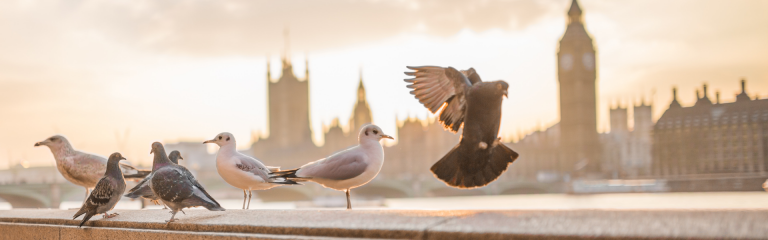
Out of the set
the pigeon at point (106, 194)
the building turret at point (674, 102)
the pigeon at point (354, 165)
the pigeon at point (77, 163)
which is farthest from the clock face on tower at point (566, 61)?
the pigeon at point (106, 194)

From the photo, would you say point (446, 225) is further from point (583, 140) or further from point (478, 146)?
point (583, 140)

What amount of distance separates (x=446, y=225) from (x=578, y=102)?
115437 mm

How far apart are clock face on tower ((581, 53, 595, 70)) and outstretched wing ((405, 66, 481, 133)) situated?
11560 centimetres

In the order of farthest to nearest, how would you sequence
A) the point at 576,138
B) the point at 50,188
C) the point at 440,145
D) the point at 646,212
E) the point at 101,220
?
the point at 576,138, the point at 440,145, the point at 50,188, the point at 101,220, the point at 646,212

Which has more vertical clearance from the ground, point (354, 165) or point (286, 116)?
point (286, 116)

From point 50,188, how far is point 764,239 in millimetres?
47051

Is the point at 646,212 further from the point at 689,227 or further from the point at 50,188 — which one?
the point at 50,188

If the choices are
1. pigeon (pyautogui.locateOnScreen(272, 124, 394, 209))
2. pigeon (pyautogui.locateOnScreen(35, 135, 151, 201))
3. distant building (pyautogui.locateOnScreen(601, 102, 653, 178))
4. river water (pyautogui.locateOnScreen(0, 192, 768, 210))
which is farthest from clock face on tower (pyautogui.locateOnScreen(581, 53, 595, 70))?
pigeon (pyautogui.locateOnScreen(272, 124, 394, 209))

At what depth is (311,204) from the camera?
49031 millimetres

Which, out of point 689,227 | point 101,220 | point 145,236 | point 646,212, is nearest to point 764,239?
point 689,227

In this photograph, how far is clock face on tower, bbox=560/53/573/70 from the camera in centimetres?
11669

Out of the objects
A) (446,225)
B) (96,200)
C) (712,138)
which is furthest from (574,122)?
(446,225)

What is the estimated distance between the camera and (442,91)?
4137 mm

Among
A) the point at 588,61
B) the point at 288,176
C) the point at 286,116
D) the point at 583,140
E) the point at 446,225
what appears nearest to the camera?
the point at 446,225
